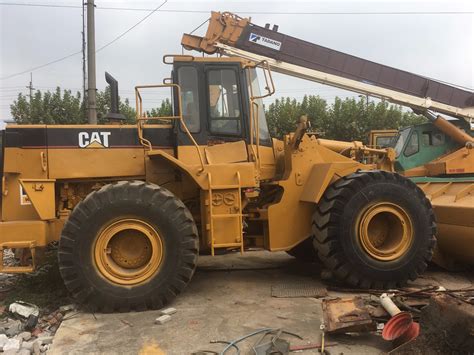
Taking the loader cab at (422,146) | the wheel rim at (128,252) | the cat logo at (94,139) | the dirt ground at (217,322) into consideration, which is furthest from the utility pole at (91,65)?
the loader cab at (422,146)

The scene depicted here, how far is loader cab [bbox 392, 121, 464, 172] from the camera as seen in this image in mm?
11109

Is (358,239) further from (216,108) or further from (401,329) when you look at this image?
(216,108)

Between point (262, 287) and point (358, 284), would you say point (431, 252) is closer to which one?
point (358, 284)

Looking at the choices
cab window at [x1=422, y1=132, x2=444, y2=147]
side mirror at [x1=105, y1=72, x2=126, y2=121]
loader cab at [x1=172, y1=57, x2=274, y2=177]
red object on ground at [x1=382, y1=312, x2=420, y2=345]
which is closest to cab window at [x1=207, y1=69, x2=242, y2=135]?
loader cab at [x1=172, y1=57, x2=274, y2=177]

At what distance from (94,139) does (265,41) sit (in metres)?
6.20

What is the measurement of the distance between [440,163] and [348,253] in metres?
5.51

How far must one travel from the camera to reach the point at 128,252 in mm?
5445

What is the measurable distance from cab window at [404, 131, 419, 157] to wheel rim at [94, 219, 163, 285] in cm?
777

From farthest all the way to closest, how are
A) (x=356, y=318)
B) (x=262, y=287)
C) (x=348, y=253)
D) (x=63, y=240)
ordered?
1. (x=262, y=287)
2. (x=348, y=253)
3. (x=63, y=240)
4. (x=356, y=318)

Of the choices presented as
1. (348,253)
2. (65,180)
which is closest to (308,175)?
(348,253)

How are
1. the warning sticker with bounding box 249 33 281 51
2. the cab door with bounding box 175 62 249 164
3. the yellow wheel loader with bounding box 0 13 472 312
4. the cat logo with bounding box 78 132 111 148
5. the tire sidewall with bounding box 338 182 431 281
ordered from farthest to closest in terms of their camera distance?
the warning sticker with bounding box 249 33 281 51 → the cab door with bounding box 175 62 249 164 → the cat logo with bounding box 78 132 111 148 → the tire sidewall with bounding box 338 182 431 281 → the yellow wheel loader with bounding box 0 13 472 312

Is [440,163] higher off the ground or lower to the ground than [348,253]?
higher

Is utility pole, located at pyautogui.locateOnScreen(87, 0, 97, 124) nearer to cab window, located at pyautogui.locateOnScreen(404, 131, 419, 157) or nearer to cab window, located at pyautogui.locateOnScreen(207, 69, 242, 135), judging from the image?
cab window, located at pyautogui.locateOnScreen(207, 69, 242, 135)

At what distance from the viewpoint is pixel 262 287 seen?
A: 6.08 metres
